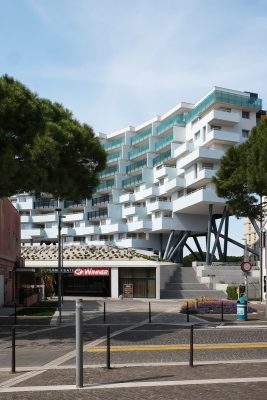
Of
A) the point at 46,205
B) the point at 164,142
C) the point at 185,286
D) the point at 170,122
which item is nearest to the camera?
the point at 185,286

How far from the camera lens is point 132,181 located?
81125 millimetres

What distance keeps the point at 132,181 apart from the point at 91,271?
99.1 feet

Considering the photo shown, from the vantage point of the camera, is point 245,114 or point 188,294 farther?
point 245,114

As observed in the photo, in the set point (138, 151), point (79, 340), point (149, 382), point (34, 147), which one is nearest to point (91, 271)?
point (138, 151)

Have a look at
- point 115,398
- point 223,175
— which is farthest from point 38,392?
point 223,175

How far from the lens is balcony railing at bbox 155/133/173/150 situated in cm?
7149

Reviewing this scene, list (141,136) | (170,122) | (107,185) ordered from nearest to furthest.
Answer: (170,122), (141,136), (107,185)

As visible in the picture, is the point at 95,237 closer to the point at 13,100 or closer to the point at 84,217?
the point at 84,217

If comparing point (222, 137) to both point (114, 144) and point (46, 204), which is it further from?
point (46, 204)

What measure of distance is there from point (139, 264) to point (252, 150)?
24.9m

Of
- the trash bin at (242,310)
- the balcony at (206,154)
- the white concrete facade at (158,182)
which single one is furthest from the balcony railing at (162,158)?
the trash bin at (242,310)

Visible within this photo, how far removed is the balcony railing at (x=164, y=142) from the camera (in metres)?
71.5

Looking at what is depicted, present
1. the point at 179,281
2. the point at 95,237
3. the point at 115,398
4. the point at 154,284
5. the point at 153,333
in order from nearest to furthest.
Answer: the point at 115,398
the point at 153,333
the point at 154,284
the point at 179,281
the point at 95,237

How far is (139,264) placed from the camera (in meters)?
51.1
